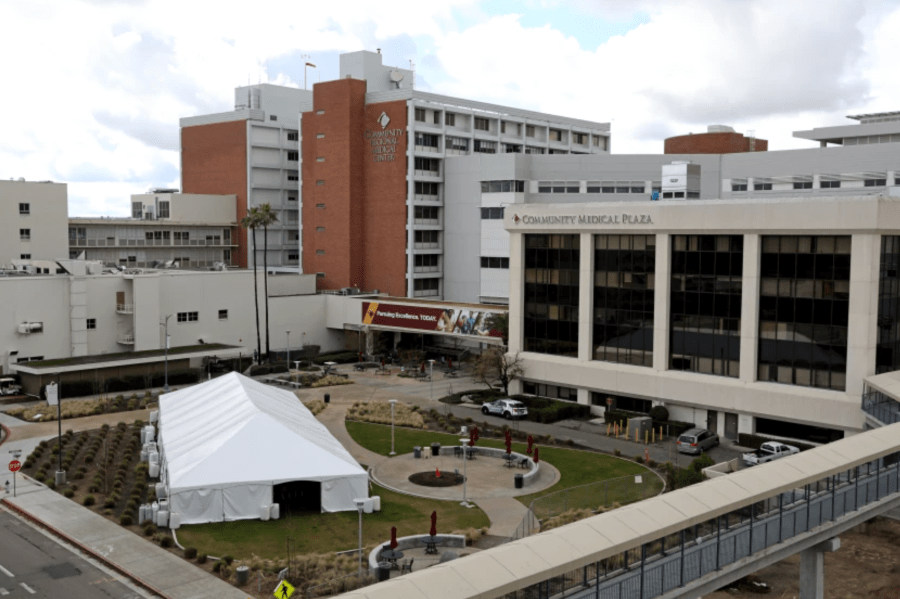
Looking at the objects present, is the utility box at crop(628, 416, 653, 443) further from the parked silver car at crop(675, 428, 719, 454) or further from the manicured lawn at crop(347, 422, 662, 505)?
the manicured lawn at crop(347, 422, 662, 505)

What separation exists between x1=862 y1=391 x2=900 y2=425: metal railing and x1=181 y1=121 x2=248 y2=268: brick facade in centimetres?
9113

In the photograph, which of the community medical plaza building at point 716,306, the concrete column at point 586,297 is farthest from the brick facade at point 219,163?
the concrete column at point 586,297

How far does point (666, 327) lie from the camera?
59125 mm

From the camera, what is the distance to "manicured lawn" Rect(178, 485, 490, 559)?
3588 centimetres

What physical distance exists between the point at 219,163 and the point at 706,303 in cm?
8644

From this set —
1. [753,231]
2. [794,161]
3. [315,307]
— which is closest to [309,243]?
[315,307]

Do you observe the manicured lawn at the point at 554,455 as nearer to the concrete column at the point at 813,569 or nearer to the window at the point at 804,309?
the concrete column at the point at 813,569

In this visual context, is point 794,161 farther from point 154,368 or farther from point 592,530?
point 592,530

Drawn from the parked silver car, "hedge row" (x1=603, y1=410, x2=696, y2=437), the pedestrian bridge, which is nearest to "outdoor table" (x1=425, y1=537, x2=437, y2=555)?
the pedestrian bridge

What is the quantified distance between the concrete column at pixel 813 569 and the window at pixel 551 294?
35221 millimetres

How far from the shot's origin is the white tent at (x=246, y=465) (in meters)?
38.8

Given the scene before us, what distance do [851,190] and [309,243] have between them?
60511 millimetres

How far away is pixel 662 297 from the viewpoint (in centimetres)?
5912

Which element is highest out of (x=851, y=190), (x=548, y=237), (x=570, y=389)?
(x=851, y=190)
